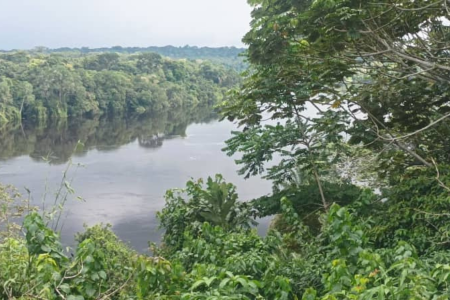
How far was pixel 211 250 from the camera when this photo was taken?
13.2 feet

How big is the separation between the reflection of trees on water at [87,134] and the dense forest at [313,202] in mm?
22229

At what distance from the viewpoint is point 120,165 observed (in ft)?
95.9

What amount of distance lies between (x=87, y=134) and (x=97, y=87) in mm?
15638

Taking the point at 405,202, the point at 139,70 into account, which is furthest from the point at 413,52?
the point at 139,70

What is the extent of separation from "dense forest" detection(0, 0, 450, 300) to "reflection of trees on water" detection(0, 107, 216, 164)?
22.2 m

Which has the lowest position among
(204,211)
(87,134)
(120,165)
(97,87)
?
(120,165)

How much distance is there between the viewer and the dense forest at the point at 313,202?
9.83 feet

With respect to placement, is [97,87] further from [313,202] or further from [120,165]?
[313,202]

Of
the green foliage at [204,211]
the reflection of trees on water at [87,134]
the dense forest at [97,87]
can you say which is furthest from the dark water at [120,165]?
the green foliage at [204,211]

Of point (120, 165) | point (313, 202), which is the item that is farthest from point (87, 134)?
point (313, 202)

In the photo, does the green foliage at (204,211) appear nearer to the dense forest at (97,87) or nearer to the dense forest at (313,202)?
the dense forest at (313,202)

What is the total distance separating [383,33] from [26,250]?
545cm

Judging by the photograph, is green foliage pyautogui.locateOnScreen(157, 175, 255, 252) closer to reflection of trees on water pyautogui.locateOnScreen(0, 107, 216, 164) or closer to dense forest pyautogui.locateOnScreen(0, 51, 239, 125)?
reflection of trees on water pyautogui.locateOnScreen(0, 107, 216, 164)

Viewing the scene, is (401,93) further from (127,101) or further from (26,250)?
(127,101)
